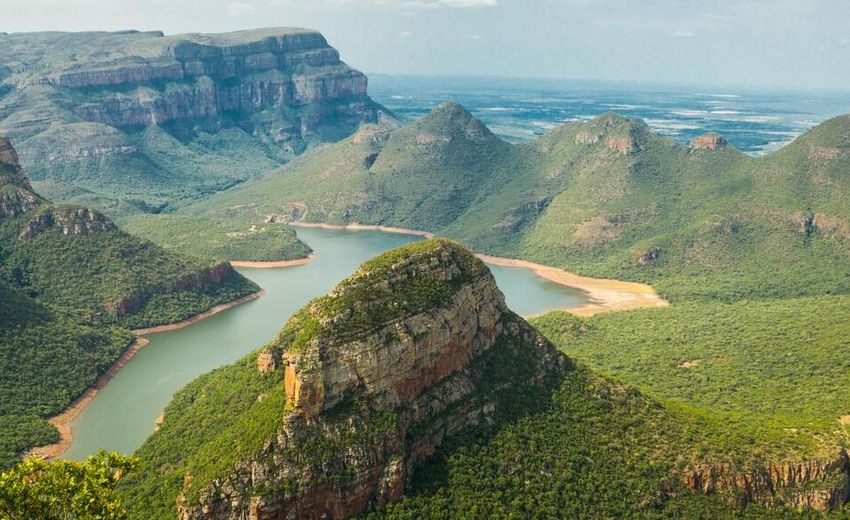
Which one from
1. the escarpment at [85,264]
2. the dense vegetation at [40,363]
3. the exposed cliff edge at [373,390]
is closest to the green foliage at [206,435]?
the exposed cliff edge at [373,390]

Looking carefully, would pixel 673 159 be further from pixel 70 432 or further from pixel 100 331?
pixel 70 432

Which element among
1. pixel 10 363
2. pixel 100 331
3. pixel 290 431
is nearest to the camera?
pixel 290 431

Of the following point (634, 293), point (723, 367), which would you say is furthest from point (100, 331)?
point (634, 293)

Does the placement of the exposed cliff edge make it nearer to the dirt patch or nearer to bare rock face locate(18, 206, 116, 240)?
the dirt patch

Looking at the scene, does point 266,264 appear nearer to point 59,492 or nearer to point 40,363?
point 40,363

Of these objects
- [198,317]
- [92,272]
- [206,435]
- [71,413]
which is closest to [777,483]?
A: [206,435]

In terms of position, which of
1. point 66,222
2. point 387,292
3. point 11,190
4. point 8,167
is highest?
point 387,292

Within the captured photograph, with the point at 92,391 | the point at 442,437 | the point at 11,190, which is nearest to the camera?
the point at 442,437

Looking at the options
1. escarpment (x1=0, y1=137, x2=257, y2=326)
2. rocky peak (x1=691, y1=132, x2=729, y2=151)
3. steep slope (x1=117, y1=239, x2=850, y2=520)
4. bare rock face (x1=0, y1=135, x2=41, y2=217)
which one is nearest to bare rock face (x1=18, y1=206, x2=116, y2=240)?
escarpment (x1=0, y1=137, x2=257, y2=326)
